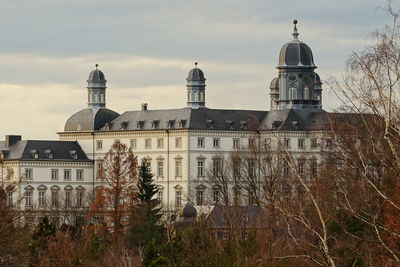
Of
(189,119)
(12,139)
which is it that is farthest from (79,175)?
(189,119)

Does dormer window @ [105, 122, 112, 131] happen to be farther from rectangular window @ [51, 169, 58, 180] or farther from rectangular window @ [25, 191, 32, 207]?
rectangular window @ [25, 191, 32, 207]

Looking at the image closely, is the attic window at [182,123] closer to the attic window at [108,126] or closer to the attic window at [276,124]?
the attic window at [276,124]

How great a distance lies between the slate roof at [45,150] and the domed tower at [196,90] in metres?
10.3

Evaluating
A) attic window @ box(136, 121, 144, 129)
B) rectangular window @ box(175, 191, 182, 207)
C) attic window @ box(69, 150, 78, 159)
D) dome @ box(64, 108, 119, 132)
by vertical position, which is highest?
dome @ box(64, 108, 119, 132)

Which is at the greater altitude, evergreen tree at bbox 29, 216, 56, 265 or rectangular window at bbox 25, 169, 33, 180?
rectangular window at bbox 25, 169, 33, 180

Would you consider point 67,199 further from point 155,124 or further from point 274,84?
point 274,84

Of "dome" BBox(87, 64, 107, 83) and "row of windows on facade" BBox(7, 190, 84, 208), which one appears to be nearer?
"row of windows on facade" BBox(7, 190, 84, 208)

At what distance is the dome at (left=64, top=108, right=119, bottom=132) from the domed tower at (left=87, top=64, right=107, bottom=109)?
1.62m

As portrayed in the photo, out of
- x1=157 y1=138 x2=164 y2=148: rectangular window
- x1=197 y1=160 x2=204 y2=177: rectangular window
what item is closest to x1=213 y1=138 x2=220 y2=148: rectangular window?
x1=197 y1=160 x2=204 y2=177: rectangular window

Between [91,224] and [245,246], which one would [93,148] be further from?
[245,246]

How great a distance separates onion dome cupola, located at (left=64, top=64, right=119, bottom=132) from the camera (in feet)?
530

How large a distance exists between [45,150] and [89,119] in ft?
14.9

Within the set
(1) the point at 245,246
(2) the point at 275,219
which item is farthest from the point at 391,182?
(1) the point at 245,246

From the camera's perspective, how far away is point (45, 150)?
6344 inches
